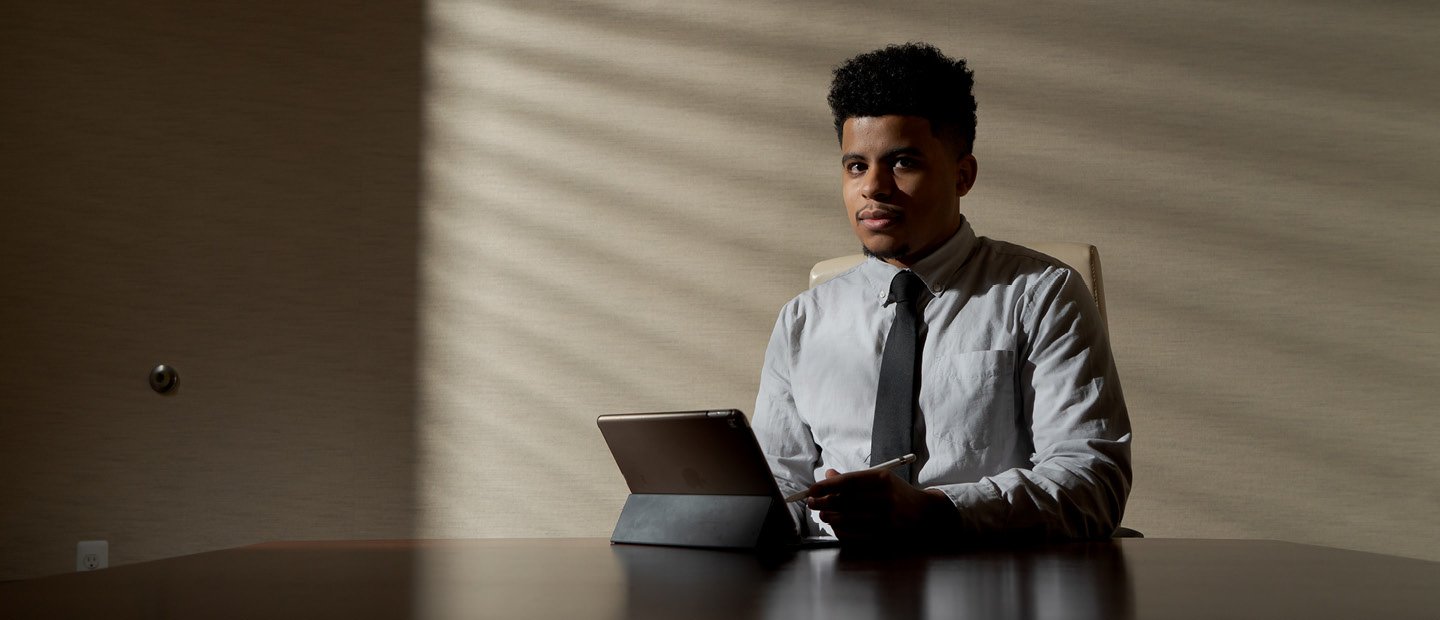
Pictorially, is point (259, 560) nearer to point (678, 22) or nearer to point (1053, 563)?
point (1053, 563)

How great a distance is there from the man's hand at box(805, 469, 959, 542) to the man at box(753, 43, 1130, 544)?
320 millimetres

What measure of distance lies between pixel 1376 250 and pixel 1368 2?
23.1 inches

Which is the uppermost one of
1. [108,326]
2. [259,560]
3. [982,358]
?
[982,358]

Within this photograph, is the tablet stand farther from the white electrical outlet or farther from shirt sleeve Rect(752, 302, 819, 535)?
the white electrical outlet

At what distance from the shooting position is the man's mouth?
1.69 meters

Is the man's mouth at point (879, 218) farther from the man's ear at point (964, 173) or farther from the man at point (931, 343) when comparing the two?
the man's ear at point (964, 173)

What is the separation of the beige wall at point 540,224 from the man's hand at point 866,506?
1.49m

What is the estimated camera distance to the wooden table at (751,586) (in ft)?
2.01

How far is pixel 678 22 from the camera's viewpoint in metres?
2.77

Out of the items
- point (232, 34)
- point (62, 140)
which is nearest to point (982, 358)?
point (232, 34)

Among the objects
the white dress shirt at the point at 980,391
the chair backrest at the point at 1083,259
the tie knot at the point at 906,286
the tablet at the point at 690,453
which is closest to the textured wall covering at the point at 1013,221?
the chair backrest at the point at 1083,259

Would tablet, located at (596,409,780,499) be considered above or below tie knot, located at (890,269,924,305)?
below

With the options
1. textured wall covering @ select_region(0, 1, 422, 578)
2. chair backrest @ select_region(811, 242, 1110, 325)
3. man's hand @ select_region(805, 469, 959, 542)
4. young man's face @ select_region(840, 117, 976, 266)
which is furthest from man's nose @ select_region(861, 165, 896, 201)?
textured wall covering @ select_region(0, 1, 422, 578)

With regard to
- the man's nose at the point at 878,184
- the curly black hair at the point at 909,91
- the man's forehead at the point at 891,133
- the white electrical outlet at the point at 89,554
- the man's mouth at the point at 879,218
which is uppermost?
the curly black hair at the point at 909,91
